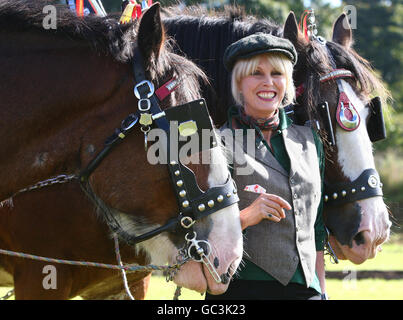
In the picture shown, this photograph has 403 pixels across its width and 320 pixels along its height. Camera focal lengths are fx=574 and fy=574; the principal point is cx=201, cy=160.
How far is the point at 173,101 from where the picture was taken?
2.73 metres

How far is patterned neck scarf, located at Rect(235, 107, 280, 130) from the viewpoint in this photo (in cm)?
321

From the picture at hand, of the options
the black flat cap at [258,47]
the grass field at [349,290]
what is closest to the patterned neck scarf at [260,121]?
the black flat cap at [258,47]

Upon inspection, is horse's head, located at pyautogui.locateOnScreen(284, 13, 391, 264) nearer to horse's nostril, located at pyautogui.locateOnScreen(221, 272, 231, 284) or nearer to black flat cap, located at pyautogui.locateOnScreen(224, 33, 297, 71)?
black flat cap, located at pyautogui.locateOnScreen(224, 33, 297, 71)

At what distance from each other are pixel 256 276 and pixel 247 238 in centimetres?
21

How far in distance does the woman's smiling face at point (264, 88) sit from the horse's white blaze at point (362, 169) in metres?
0.75

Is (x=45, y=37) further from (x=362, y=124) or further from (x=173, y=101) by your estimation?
(x=362, y=124)

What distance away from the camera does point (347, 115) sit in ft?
12.3

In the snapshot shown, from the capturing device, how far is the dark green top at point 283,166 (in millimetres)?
3076

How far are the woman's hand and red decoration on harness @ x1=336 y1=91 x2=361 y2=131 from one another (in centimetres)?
108

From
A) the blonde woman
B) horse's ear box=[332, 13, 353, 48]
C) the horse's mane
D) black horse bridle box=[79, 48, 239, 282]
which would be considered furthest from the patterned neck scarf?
horse's ear box=[332, 13, 353, 48]

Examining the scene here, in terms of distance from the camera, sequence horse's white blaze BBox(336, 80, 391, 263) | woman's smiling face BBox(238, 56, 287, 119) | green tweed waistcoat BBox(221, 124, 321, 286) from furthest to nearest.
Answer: horse's white blaze BBox(336, 80, 391, 263)
woman's smiling face BBox(238, 56, 287, 119)
green tweed waistcoat BBox(221, 124, 321, 286)

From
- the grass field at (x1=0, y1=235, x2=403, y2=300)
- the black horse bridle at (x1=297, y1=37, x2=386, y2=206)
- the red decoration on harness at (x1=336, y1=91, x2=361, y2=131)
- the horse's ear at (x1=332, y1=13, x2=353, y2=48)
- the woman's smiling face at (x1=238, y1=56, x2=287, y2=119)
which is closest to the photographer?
the woman's smiling face at (x1=238, y1=56, x2=287, y2=119)

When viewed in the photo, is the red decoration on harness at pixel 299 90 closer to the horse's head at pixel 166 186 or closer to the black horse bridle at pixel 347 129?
the black horse bridle at pixel 347 129

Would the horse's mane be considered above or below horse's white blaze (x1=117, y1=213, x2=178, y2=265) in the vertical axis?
above
